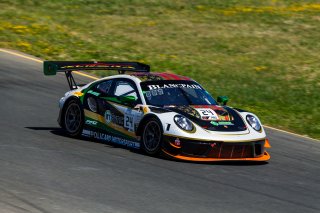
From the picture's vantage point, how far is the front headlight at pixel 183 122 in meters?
12.1

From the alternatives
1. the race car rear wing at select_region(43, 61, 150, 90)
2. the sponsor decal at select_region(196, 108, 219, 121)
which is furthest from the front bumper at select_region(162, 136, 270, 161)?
the race car rear wing at select_region(43, 61, 150, 90)

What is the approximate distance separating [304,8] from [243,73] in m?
10.9

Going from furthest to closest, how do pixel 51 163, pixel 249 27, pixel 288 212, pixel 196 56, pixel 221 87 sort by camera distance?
pixel 249 27 → pixel 196 56 → pixel 221 87 → pixel 51 163 → pixel 288 212

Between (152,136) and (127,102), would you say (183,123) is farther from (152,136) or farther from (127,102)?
(127,102)

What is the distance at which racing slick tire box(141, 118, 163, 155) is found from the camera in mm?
12220

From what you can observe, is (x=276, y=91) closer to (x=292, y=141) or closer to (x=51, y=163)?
(x=292, y=141)

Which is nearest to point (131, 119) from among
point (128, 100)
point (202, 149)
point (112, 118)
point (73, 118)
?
point (128, 100)

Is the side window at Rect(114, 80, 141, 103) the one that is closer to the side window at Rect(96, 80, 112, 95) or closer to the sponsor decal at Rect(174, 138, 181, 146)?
the side window at Rect(96, 80, 112, 95)

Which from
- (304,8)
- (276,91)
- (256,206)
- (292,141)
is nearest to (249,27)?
(304,8)

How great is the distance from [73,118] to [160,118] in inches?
96.8

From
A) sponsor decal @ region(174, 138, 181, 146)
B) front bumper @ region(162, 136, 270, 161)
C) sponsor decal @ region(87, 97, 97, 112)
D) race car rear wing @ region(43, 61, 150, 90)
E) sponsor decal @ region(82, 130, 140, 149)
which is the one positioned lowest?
sponsor decal @ region(82, 130, 140, 149)

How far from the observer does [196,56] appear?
2450 cm

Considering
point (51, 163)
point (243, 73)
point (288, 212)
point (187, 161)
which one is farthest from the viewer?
point (243, 73)

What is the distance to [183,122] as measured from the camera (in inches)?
476
